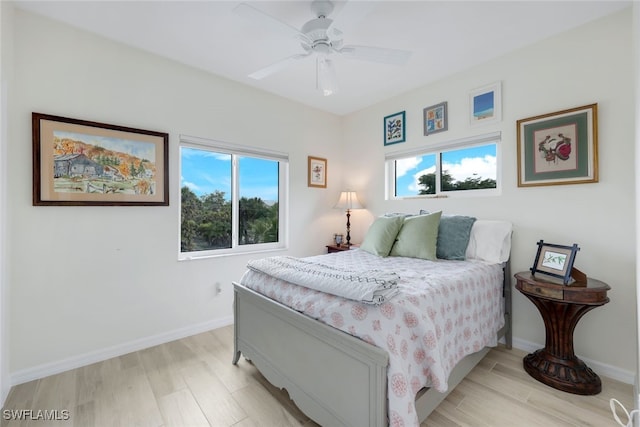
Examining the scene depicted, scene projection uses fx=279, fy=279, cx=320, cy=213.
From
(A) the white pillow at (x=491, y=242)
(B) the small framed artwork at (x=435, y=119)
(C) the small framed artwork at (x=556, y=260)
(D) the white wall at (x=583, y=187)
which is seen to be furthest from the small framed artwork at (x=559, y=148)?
(B) the small framed artwork at (x=435, y=119)

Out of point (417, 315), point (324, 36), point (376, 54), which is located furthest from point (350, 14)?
point (417, 315)

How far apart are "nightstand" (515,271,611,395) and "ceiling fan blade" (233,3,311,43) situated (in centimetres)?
223

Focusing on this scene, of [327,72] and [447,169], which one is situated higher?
[327,72]

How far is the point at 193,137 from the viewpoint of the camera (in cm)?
265

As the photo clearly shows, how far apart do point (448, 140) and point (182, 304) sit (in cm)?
304

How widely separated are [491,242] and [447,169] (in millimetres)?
985

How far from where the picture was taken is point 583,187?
81.0 inches

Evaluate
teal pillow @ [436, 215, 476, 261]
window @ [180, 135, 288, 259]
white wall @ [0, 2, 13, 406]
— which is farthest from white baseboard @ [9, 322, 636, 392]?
teal pillow @ [436, 215, 476, 261]

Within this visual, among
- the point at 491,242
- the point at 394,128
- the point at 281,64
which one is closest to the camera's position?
the point at 281,64

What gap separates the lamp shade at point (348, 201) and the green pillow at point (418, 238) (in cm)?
111

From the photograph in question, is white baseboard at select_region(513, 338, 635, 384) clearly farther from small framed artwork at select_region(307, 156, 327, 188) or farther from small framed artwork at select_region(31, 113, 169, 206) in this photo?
small framed artwork at select_region(31, 113, 169, 206)

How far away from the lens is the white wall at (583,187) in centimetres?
189

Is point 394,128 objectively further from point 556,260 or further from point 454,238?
point 556,260

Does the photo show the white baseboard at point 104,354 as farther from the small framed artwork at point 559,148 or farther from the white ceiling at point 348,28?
the small framed artwork at point 559,148
